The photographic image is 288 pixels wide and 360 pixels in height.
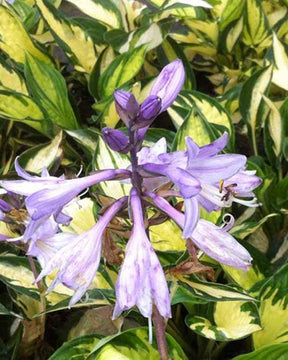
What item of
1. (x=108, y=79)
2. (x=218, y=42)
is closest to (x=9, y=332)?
(x=108, y=79)

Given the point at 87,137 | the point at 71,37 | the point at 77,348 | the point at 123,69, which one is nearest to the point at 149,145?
the point at 87,137

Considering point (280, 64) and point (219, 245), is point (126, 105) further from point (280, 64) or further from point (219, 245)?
point (280, 64)

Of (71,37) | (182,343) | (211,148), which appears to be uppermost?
(211,148)

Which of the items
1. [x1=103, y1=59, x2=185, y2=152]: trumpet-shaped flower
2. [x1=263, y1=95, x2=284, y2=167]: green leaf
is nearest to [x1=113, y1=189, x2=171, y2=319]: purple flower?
[x1=103, y1=59, x2=185, y2=152]: trumpet-shaped flower

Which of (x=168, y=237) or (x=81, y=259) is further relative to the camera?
(x=168, y=237)

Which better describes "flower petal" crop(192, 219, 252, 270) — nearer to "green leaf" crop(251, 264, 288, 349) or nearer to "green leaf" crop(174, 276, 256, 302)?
"green leaf" crop(174, 276, 256, 302)

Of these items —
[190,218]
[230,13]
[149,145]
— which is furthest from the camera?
[230,13]

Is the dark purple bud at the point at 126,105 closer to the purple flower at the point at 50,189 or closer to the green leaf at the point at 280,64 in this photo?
the purple flower at the point at 50,189
